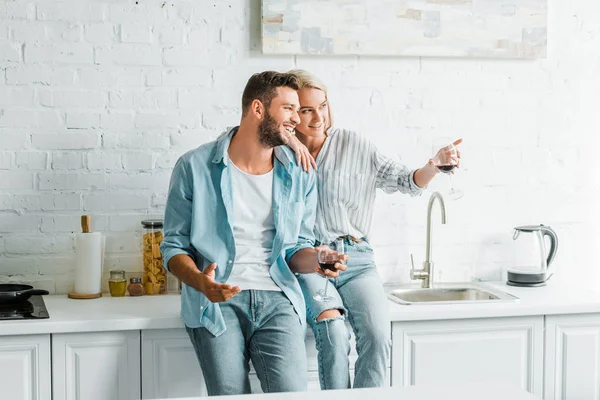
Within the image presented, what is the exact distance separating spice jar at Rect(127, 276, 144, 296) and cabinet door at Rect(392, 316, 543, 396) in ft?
3.43

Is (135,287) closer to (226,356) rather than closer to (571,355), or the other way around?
(226,356)

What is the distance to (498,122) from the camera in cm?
378

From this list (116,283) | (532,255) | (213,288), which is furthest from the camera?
(532,255)

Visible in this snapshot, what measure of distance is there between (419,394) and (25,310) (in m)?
1.68

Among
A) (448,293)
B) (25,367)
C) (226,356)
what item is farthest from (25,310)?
(448,293)

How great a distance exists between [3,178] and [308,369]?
57.2 inches

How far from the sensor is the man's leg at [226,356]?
9.05 ft

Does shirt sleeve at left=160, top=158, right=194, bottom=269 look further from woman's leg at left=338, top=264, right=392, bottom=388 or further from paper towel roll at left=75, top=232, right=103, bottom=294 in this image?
woman's leg at left=338, top=264, right=392, bottom=388

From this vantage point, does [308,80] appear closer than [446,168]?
No

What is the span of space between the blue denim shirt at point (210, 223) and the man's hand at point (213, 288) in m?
0.20

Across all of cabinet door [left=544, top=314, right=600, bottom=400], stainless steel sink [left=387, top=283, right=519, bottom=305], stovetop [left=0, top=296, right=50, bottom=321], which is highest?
stovetop [left=0, top=296, right=50, bottom=321]

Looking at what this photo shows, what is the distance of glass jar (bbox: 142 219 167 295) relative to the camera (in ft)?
11.1

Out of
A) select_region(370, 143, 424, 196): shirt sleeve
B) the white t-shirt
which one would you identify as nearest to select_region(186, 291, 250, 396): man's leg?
the white t-shirt

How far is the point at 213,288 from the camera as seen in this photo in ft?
8.57
